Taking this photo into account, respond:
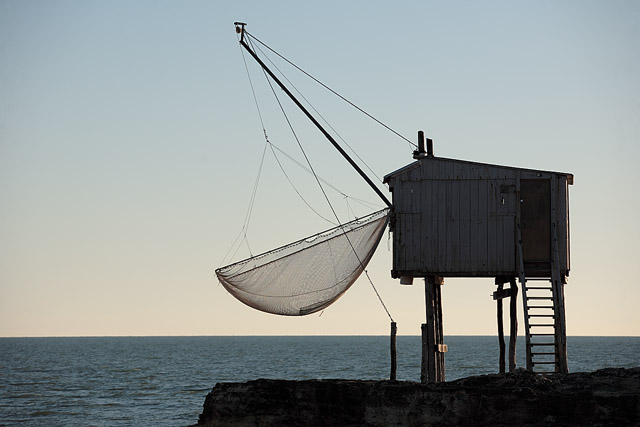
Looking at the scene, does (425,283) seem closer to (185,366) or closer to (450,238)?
(450,238)

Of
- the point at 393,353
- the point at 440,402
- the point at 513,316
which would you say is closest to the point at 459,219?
the point at 513,316

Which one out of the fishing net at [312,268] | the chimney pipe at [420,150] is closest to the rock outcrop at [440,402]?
the fishing net at [312,268]

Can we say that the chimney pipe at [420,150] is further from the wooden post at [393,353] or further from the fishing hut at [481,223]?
the wooden post at [393,353]

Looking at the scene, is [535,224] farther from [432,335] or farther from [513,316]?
[432,335]

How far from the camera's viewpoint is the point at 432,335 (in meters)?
23.8

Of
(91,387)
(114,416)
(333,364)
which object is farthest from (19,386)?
(333,364)

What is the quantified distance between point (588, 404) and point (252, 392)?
21.4 ft

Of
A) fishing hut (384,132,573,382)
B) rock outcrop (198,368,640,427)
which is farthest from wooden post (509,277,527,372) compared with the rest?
rock outcrop (198,368,640,427)

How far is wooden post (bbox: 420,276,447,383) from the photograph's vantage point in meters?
23.6

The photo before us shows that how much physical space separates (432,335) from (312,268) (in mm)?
3607

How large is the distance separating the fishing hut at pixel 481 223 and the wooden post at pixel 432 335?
68 cm

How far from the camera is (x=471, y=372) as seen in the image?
2630 inches

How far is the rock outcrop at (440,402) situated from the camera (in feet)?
58.5

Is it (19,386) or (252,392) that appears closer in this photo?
(252,392)
